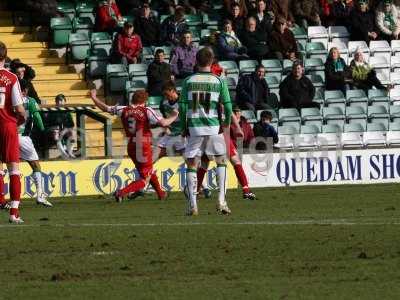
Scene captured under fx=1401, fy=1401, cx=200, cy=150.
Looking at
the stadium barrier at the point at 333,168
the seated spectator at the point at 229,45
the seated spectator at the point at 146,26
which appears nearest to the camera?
the stadium barrier at the point at 333,168

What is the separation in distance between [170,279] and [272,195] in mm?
11602

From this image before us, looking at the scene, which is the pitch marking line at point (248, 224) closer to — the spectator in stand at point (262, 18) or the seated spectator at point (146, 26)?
the seated spectator at point (146, 26)

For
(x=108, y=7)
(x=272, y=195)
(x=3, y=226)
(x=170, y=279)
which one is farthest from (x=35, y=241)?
(x=108, y=7)

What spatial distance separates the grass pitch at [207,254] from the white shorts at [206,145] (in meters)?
0.80

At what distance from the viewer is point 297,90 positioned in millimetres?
28641

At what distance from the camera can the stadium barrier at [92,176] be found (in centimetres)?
2477

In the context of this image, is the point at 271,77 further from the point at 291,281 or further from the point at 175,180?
the point at 291,281

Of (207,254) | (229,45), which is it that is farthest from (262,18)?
(207,254)

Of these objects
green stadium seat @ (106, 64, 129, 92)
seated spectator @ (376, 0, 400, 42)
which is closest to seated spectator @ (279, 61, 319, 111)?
green stadium seat @ (106, 64, 129, 92)

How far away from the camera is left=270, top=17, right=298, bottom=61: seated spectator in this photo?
98.5 ft

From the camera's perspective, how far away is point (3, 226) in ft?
54.0

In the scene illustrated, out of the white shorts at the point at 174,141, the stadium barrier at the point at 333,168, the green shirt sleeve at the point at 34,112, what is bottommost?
the stadium barrier at the point at 333,168

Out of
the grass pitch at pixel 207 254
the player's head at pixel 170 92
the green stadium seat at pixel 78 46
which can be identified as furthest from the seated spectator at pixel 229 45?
the grass pitch at pixel 207 254

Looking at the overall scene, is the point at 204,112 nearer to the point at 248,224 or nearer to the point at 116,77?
the point at 248,224
